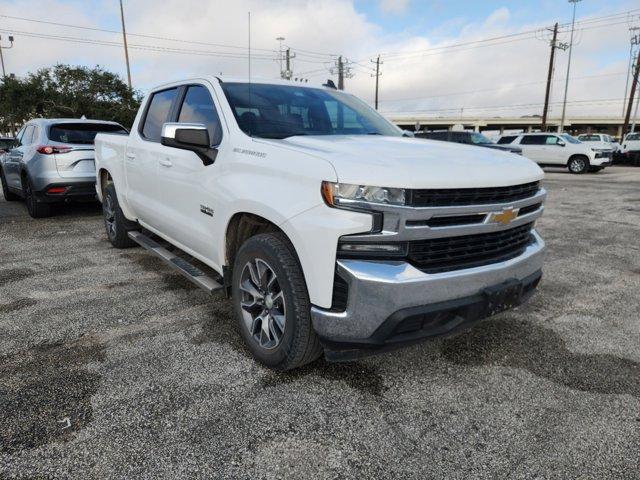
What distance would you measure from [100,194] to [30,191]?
99.2 inches

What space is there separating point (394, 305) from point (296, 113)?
1.87 meters

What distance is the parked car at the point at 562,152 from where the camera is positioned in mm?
19578

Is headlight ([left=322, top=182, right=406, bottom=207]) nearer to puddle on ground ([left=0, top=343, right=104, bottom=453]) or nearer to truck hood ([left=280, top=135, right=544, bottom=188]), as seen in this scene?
truck hood ([left=280, top=135, right=544, bottom=188])

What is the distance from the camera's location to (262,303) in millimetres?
2850

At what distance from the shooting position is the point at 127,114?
109ft

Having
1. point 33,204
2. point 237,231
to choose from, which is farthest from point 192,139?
point 33,204

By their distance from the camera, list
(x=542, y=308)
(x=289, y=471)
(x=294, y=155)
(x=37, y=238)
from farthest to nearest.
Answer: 1. (x=37, y=238)
2. (x=542, y=308)
3. (x=294, y=155)
4. (x=289, y=471)

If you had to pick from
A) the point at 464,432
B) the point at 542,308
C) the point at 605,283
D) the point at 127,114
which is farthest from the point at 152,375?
the point at 127,114

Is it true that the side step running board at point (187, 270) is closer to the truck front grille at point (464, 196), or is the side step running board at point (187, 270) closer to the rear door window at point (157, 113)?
the rear door window at point (157, 113)

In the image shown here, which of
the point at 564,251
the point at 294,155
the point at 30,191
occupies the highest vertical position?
the point at 294,155

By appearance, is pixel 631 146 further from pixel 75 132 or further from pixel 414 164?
pixel 414 164

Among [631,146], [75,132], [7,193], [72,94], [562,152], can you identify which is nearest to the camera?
[75,132]

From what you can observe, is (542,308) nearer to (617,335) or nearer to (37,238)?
(617,335)

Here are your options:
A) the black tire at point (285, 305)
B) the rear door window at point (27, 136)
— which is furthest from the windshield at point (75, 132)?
the black tire at point (285, 305)
